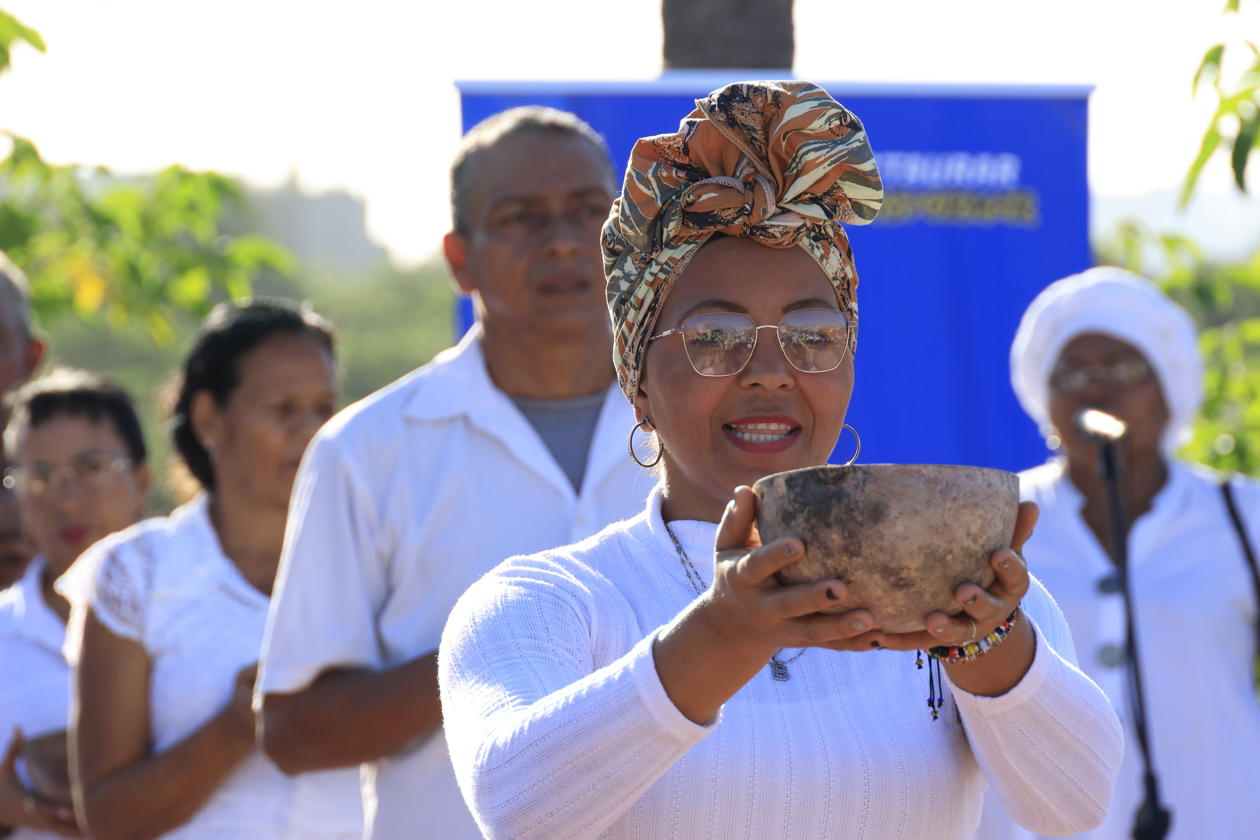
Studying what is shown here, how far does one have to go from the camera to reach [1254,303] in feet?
90.4

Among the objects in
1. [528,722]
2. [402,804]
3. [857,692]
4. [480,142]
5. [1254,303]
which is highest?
[480,142]

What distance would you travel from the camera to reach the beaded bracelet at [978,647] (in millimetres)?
1685

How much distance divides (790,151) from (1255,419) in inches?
189

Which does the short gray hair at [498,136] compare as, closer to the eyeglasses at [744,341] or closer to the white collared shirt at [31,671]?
the eyeglasses at [744,341]

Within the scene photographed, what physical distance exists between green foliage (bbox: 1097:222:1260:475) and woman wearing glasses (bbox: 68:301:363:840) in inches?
154

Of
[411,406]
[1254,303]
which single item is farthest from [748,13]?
[1254,303]

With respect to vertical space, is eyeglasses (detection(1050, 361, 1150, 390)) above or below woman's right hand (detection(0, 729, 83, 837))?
above

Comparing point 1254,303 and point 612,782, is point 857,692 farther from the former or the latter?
point 1254,303

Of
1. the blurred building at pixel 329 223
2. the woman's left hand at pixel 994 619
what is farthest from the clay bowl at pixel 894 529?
the blurred building at pixel 329 223

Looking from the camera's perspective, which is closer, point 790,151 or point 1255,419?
point 790,151

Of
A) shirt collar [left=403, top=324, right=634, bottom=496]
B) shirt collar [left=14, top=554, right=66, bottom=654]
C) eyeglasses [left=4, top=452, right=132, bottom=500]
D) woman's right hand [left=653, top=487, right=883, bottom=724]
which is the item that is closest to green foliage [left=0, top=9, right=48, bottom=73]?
eyeglasses [left=4, top=452, right=132, bottom=500]

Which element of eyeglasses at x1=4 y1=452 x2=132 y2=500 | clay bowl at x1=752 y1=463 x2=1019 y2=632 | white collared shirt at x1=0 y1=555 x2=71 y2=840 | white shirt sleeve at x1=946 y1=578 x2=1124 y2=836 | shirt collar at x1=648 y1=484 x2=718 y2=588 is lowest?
white collared shirt at x1=0 y1=555 x2=71 y2=840

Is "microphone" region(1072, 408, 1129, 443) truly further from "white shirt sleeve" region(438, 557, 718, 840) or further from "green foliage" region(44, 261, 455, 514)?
"green foliage" region(44, 261, 455, 514)

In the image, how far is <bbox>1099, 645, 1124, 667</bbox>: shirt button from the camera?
426cm
